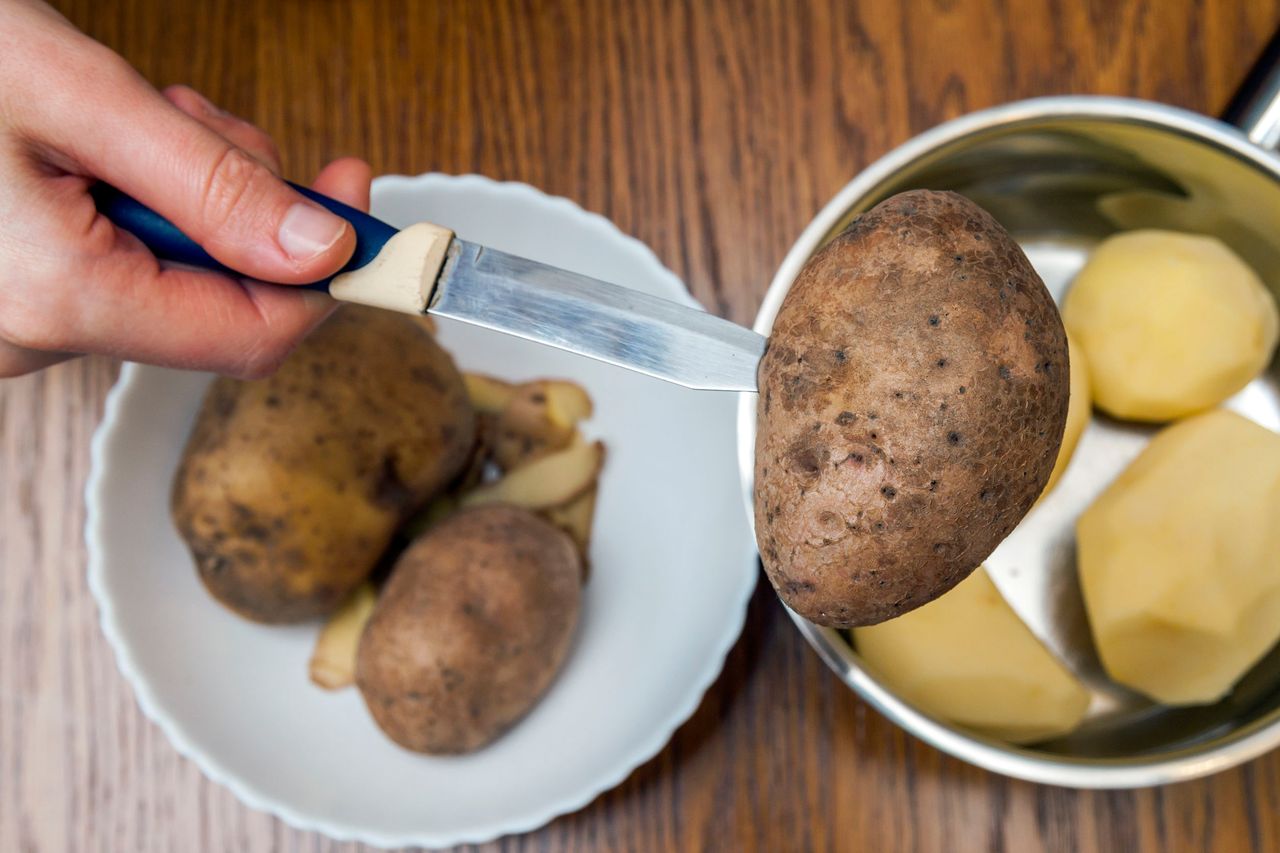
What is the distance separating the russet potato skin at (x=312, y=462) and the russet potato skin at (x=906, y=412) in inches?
16.2

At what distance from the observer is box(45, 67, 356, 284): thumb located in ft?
1.91

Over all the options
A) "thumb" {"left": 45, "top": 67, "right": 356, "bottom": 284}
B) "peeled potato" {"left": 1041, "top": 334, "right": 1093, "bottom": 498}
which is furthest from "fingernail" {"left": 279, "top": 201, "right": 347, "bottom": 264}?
"peeled potato" {"left": 1041, "top": 334, "right": 1093, "bottom": 498}

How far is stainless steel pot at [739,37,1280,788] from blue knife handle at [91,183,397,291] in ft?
0.98

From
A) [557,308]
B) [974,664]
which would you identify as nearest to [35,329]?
[557,308]

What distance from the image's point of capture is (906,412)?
47cm

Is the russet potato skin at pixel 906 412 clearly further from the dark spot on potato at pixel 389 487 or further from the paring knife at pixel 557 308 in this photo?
the dark spot on potato at pixel 389 487

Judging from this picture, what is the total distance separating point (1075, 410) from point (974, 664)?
222 millimetres

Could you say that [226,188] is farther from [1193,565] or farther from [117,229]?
[1193,565]

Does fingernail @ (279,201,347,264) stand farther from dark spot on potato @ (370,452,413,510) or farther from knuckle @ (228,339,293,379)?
dark spot on potato @ (370,452,413,510)

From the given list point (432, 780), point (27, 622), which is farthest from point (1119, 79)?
point (27, 622)

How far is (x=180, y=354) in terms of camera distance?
2.15 feet

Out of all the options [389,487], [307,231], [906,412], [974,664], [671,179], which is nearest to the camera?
[906,412]

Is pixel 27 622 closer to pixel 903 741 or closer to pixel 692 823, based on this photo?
pixel 692 823

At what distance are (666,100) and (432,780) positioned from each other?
0.70 m
